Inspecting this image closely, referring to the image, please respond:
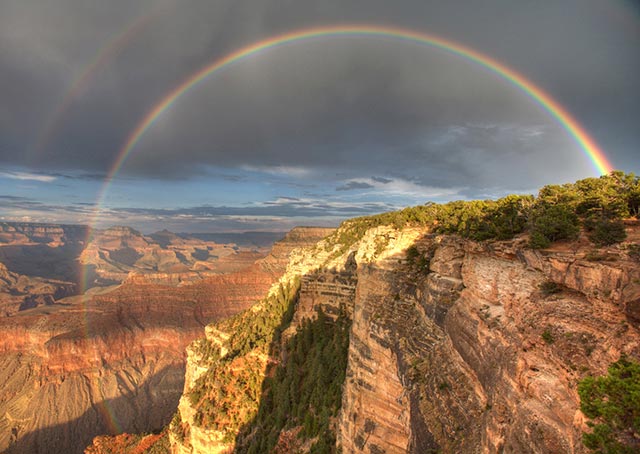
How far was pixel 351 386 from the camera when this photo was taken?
921 inches

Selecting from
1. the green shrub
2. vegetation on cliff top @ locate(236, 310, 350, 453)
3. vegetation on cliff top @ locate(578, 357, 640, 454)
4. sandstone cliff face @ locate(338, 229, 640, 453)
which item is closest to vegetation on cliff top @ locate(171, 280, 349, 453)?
vegetation on cliff top @ locate(236, 310, 350, 453)

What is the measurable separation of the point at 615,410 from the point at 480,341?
5.19 meters

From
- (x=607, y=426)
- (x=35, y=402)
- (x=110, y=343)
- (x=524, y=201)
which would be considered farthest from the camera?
(x=110, y=343)

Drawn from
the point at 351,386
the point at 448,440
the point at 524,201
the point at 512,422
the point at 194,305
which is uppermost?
the point at 524,201

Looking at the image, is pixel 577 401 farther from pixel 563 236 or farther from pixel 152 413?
pixel 152 413

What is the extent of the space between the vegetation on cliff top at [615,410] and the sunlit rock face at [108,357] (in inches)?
3711

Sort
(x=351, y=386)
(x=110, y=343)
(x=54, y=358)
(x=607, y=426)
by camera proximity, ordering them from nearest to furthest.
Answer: (x=607, y=426) → (x=351, y=386) → (x=54, y=358) → (x=110, y=343)

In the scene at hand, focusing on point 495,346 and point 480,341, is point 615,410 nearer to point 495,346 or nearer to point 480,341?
point 495,346

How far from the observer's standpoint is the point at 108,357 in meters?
110

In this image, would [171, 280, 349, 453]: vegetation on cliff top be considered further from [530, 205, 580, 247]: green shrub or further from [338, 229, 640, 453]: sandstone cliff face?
[530, 205, 580, 247]: green shrub

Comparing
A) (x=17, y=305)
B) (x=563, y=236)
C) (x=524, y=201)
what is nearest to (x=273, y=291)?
(x=524, y=201)

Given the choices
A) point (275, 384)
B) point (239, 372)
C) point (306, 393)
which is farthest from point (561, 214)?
point (239, 372)

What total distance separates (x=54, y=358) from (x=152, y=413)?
35184 millimetres

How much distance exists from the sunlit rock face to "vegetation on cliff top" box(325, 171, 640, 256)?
90015 millimetres
